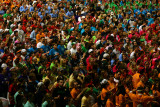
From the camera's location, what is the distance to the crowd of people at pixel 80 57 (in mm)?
9055

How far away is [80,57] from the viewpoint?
12.1 metres

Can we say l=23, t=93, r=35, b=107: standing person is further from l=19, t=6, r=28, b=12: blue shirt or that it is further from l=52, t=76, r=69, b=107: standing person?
l=19, t=6, r=28, b=12: blue shirt

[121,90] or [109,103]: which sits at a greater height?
[121,90]

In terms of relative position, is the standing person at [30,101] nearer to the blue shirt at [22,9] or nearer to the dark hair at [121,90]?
the dark hair at [121,90]

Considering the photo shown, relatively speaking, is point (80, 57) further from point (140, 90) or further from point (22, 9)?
point (22, 9)

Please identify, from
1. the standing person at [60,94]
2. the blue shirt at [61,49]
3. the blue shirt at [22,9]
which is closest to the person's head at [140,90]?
the standing person at [60,94]

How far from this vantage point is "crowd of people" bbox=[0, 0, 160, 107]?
29.7 ft

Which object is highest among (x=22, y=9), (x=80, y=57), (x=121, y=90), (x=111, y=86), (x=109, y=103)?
(x=22, y=9)

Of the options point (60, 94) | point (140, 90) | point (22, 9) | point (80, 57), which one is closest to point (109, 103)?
point (140, 90)

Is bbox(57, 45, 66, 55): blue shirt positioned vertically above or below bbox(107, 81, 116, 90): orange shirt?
above

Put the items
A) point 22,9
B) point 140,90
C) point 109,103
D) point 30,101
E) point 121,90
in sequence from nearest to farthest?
point 30,101 < point 109,103 < point 140,90 < point 121,90 < point 22,9

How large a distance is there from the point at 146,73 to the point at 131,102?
2405 mm

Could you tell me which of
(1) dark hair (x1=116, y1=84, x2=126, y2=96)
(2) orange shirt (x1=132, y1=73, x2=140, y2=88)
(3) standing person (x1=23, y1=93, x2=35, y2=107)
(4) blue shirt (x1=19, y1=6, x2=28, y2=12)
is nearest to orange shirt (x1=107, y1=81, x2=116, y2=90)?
(1) dark hair (x1=116, y1=84, x2=126, y2=96)

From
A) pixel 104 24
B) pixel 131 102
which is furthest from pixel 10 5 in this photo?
pixel 131 102
